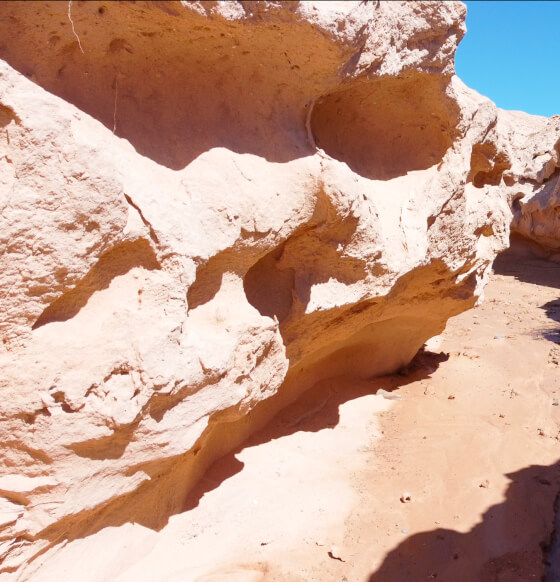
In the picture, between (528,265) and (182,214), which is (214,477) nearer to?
(182,214)

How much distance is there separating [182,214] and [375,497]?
2.22 m

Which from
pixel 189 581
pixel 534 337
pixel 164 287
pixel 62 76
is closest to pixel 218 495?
pixel 189 581

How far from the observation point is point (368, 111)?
404 centimetres

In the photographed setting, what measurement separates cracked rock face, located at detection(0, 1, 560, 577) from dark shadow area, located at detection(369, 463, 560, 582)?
1.25 meters

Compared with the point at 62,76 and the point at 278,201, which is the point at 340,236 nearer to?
the point at 278,201

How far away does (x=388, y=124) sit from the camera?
4.20m

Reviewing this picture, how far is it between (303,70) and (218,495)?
2608 mm

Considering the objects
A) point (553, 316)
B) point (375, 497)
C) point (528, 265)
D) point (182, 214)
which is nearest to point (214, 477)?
point (375, 497)

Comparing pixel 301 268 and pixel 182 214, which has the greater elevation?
pixel 182 214

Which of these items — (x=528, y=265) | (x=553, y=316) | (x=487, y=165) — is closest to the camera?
(x=487, y=165)

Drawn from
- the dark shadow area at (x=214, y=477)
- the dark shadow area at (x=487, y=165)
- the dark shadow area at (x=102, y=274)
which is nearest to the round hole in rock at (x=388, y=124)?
the dark shadow area at (x=487, y=165)

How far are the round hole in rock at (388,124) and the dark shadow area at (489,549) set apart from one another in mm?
2422

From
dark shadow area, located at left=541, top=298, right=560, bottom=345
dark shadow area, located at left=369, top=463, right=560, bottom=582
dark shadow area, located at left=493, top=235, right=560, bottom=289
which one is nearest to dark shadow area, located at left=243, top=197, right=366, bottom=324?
dark shadow area, located at left=369, top=463, right=560, bottom=582

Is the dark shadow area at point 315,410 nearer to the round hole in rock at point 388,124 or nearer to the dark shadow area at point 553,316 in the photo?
the dark shadow area at point 553,316
